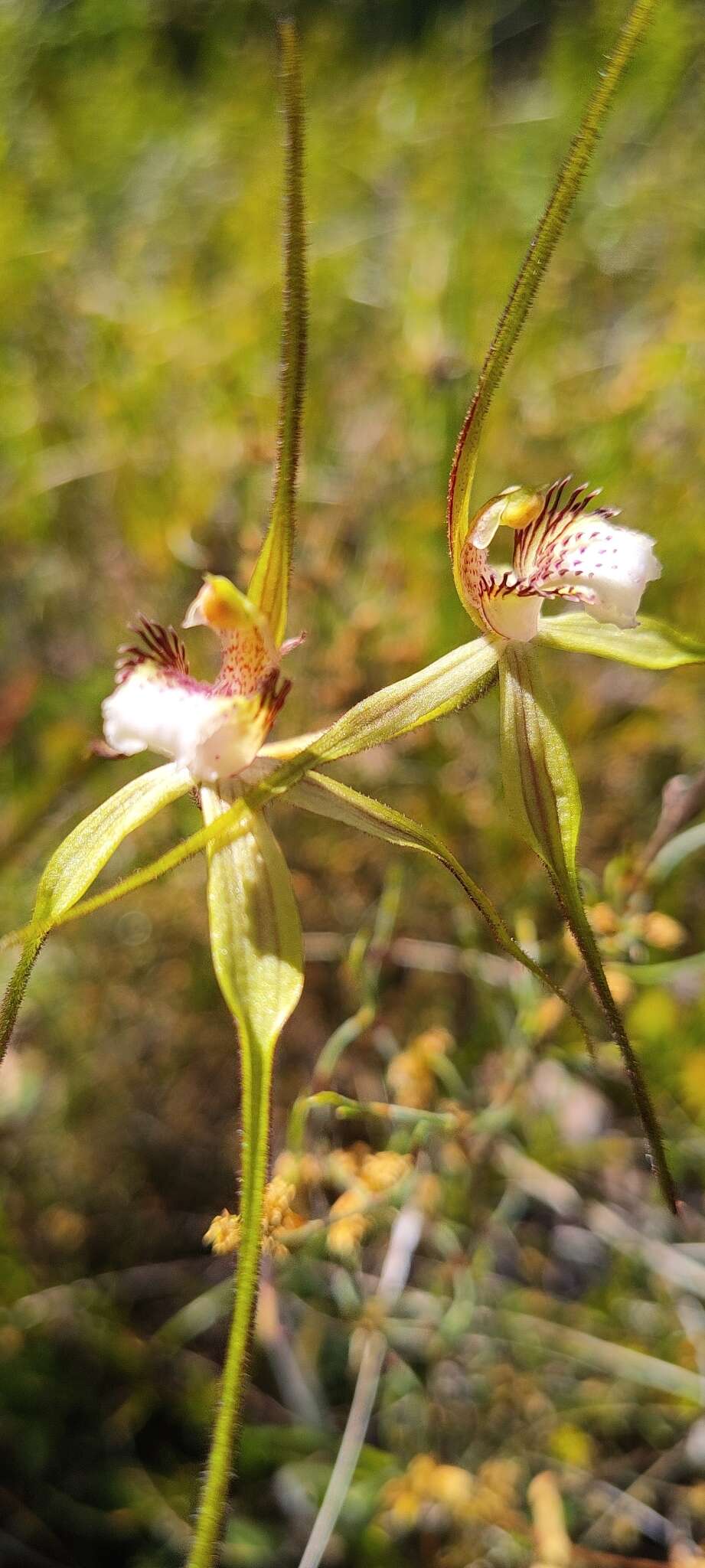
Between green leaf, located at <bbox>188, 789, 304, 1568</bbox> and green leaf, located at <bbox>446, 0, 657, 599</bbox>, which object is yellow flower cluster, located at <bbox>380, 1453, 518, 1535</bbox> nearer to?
green leaf, located at <bbox>188, 789, 304, 1568</bbox>

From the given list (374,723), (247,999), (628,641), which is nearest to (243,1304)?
(247,999)

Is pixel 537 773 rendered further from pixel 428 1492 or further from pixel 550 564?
pixel 428 1492

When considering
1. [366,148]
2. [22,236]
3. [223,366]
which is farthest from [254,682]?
[366,148]

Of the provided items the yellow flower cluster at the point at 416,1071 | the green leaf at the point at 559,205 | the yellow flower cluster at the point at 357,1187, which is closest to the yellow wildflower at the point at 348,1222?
the yellow flower cluster at the point at 357,1187

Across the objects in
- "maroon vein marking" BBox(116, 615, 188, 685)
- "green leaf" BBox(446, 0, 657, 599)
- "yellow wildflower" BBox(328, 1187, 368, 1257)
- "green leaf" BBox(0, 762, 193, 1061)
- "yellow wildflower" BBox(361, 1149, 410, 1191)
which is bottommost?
"yellow wildflower" BBox(328, 1187, 368, 1257)

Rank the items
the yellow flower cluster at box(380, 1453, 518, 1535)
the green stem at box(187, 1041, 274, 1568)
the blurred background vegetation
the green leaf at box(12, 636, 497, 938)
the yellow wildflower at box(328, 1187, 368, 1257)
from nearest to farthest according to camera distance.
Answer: the green stem at box(187, 1041, 274, 1568) → the green leaf at box(12, 636, 497, 938) → the yellow wildflower at box(328, 1187, 368, 1257) → the yellow flower cluster at box(380, 1453, 518, 1535) → the blurred background vegetation

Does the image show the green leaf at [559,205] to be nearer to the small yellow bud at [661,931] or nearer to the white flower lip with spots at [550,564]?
the white flower lip with spots at [550,564]

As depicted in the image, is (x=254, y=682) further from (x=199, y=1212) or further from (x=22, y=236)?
(x=22, y=236)

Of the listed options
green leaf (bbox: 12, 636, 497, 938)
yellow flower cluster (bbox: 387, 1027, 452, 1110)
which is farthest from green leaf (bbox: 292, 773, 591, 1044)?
yellow flower cluster (bbox: 387, 1027, 452, 1110)
